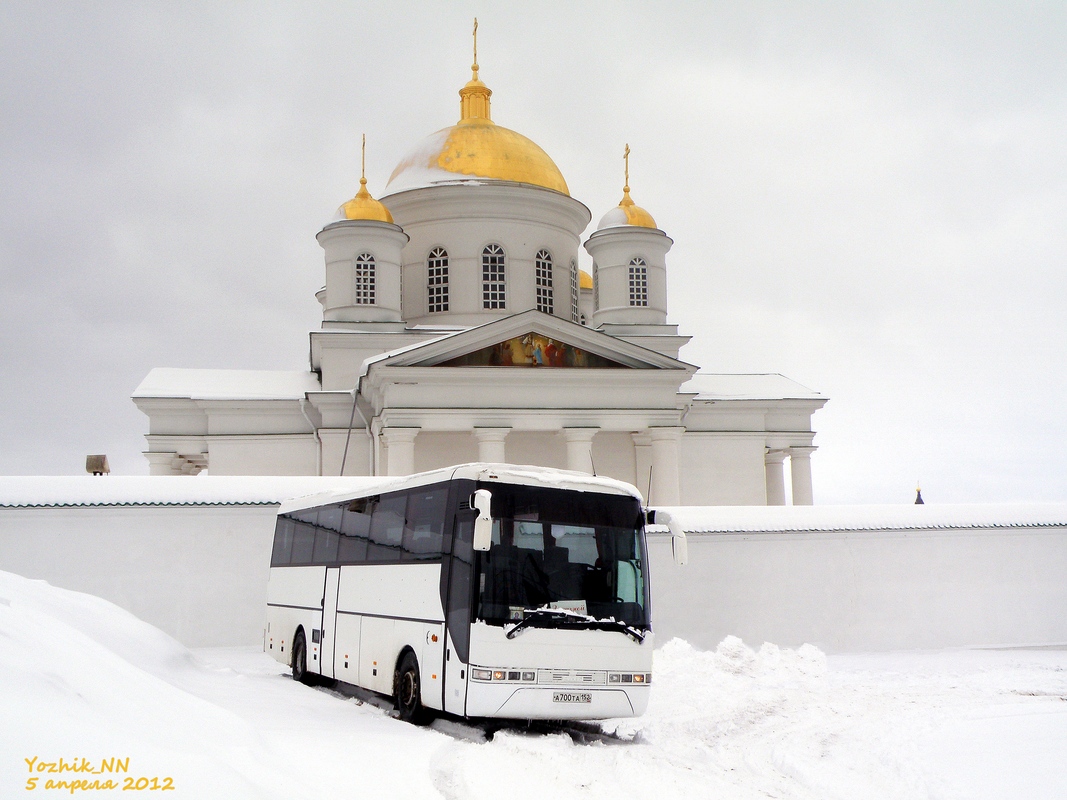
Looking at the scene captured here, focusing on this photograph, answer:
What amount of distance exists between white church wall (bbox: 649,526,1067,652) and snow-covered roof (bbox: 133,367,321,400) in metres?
18.3

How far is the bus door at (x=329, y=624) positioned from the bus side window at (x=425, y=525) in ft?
6.42

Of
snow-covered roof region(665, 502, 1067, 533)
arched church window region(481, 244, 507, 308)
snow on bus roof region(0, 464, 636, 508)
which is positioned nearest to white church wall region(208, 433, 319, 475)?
arched church window region(481, 244, 507, 308)

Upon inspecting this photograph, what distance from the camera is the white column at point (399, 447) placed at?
88.8 feet

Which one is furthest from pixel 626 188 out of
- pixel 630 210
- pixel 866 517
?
pixel 866 517

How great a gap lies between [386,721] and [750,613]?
8936 millimetres

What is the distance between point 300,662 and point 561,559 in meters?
5.00

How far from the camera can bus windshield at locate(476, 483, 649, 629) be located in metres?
9.45

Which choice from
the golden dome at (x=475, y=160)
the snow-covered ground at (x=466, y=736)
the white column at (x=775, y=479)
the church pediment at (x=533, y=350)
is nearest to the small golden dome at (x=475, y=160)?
the golden dome at (x=475, y=160)

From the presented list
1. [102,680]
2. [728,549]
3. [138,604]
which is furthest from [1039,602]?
[102,680]

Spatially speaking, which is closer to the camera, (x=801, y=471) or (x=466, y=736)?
(x=466, y=736)

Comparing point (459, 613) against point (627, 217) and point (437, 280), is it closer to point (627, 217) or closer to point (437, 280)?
point (437, 280)

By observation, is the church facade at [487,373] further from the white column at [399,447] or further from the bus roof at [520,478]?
the bus roof at [520,478]

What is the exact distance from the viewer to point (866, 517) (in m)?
18.3

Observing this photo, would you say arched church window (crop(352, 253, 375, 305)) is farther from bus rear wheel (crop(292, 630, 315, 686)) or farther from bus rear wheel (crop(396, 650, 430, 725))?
bus rear wheel (crop(396, 650, 430, 725))
